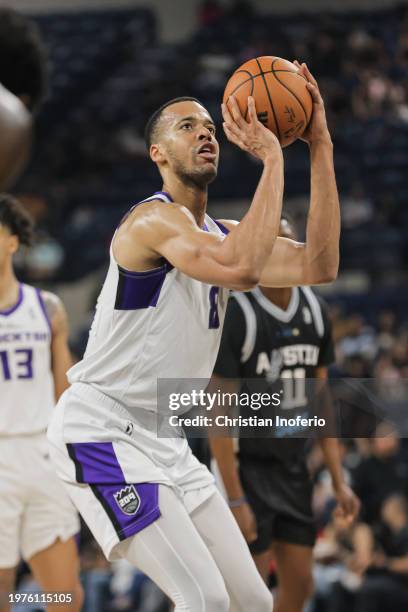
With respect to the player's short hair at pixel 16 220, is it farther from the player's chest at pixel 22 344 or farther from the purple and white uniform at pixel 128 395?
the purple and white uniform at pixel 128 395

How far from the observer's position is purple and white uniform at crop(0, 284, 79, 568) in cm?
496

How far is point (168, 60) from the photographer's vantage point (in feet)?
51.5

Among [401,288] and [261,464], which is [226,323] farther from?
[401,288]

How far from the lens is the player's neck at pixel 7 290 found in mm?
5215

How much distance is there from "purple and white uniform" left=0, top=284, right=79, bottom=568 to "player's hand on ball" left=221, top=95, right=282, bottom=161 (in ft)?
6.31

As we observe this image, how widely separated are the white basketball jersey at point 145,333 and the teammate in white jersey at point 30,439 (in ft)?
4.55

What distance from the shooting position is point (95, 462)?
3650 mm

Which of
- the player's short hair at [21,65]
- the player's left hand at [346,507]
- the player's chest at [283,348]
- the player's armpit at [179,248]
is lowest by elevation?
the player's left hand at [346,507]

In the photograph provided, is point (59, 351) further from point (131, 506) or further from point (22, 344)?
point (131, 506)

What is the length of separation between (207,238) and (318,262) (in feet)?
2.00

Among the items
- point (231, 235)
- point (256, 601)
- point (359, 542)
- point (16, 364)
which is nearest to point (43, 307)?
point (16, 364)

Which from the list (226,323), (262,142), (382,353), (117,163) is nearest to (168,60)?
(117,163)

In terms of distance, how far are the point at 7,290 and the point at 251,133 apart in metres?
2.10

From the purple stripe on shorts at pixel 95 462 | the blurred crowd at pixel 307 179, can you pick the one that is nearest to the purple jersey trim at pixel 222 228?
the purple stripe on shorts at pixel 95 462
